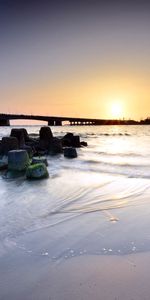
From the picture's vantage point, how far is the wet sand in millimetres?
2812

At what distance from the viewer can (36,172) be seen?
988 centimetres

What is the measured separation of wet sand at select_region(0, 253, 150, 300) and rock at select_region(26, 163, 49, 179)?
6.11m

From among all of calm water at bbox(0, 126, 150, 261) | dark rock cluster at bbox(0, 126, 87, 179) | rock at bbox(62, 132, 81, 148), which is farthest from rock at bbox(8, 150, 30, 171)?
rock at bbox(62, 132, 81, 148)

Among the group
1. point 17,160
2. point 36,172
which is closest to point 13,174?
point 17,160

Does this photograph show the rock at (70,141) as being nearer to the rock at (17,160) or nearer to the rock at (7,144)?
the rock at (7,144)

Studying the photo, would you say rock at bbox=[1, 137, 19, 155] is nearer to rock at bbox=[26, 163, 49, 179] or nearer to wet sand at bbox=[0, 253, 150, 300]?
rock at bbox=[26, 163, 49, 179]

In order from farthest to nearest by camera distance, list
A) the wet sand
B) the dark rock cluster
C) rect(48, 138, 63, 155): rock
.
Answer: rect(48, 138, 63, 155): rock
the dark rock cluster
the wet sand

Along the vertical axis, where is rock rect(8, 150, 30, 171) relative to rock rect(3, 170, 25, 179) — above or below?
above

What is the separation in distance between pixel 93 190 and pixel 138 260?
14.8 feet

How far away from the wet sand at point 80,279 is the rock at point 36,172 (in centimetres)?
611

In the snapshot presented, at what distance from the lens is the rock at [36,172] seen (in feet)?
31.8

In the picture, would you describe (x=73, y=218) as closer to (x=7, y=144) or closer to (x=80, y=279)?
(x=80, y=279)

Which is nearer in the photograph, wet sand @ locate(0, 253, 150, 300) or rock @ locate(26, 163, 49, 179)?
wet sand @ locate(0, 253, 150, 300)

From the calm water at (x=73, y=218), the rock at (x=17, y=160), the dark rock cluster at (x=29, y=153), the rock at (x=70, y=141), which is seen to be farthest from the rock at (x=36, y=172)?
the rock at (x=70, y=141)
